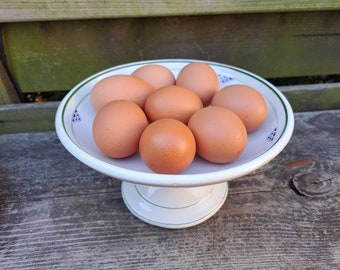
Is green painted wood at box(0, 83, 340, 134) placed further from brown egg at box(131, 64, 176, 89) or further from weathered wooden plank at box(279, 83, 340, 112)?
brown egg at box(131, 64, 176, 89)

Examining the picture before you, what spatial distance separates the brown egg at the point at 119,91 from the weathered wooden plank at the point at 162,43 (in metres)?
0.19

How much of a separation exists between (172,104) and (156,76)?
0.11 m

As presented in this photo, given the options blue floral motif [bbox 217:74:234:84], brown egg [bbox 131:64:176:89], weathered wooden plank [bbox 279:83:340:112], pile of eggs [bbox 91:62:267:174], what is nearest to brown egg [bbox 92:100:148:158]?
pile of eggs [bbox 91:62:267:174]

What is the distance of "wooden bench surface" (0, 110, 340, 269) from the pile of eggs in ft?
0.46

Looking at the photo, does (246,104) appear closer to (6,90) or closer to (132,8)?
(132,8)

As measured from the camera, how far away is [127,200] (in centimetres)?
60

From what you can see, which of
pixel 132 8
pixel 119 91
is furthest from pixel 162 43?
pixel 119 91

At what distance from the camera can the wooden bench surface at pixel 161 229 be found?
1.69ft

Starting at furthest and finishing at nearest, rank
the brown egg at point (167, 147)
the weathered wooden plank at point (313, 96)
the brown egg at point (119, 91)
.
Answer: the weathered wooden plank at point (313, 96)
the brown egg at point (119, 91)
the brown egg at point (167, 147)

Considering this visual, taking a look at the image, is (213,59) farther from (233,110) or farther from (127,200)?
(127,200)

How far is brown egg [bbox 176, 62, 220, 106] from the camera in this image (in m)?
0.58

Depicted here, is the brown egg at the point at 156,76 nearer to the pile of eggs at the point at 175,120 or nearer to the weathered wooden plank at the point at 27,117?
the pile of eggs at the point at 175,120

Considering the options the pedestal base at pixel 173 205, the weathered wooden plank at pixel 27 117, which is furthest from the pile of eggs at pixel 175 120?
the weathered wooden plank at pixel 27 117

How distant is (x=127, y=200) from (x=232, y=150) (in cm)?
22
